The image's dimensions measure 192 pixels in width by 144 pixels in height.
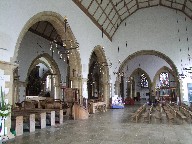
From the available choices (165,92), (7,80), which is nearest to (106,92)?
(7,80)

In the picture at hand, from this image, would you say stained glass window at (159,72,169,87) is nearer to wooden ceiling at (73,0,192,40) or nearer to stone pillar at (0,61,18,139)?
wooden ceiling at (73,0,192,40)

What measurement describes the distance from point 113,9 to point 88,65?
175 inches

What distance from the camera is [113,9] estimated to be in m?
14.3

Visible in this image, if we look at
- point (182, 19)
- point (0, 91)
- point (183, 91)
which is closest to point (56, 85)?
point (183, 91)

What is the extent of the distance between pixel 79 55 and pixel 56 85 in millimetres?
7480

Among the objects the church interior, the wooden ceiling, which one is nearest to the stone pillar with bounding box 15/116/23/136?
the church interior

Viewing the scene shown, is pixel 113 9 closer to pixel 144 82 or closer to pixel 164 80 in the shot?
pixel 164 80

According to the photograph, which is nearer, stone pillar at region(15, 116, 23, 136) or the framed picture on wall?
stone pillar at region(15, 116, 23, 136)

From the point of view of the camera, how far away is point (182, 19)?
17.0 metres

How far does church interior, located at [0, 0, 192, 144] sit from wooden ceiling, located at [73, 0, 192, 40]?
0.06 m

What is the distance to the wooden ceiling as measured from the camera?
12.1 meters

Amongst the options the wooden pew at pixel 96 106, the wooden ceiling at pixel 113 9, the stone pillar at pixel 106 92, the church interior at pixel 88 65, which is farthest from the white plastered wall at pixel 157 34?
the wooden pew at pixel 96 106

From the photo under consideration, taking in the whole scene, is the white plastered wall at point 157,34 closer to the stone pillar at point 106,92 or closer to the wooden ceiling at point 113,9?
the wooden ceiling at point 113,9

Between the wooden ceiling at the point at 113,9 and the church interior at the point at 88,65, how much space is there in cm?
6
